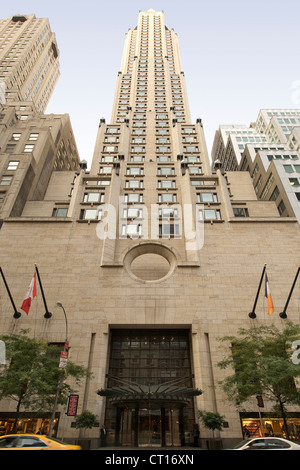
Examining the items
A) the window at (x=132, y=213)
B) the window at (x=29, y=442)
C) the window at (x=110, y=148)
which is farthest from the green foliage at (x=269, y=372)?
the window at (x=110, y=148)

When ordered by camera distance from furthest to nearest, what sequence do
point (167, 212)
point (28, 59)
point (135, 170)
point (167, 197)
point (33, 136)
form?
point (28, 59) → point (33, 136) → point (135, 170) → point (167, 197) → point (167, 212)

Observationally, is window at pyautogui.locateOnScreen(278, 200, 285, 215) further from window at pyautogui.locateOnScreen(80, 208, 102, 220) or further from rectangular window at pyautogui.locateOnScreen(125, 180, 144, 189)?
window at pyautogui.locateOnScreen(80, 208, 102, 220)

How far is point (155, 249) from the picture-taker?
3844cm

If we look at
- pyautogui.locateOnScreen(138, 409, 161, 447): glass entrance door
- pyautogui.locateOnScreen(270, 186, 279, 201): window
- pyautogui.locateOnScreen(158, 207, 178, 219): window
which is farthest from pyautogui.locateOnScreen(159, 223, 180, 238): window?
pyautogui.locateOnScreen(138, 409, 161, 447): glass entrance door

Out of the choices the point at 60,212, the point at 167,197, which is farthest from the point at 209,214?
the point at 60,212

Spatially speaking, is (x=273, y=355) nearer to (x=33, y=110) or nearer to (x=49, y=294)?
(x=49, y=294)

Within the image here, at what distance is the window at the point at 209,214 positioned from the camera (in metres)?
41.4

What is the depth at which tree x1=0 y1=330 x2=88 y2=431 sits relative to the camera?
2033 cm

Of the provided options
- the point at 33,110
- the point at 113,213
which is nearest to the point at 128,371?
the point at 113,213

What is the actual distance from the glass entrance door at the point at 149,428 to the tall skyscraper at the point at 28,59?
8765 centimetres

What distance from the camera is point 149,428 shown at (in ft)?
92.2

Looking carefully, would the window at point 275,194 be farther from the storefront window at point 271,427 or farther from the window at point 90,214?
the storefront window at point 271,427

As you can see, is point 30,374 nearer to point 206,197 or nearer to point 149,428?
point 149,428

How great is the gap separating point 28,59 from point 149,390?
121 meters
